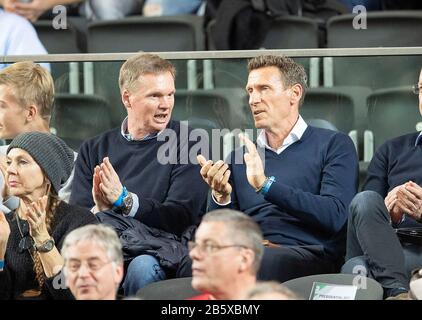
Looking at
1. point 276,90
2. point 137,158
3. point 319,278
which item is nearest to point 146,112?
point 137,158

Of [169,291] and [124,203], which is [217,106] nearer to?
[124,203]

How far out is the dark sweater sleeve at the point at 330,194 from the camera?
5531 mm

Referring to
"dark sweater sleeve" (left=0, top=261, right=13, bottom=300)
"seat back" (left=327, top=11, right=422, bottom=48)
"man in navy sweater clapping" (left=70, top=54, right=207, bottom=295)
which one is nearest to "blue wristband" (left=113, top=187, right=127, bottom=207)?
"man in navy sweater clapping" (left=70, top=54, right=207, bottom=295)

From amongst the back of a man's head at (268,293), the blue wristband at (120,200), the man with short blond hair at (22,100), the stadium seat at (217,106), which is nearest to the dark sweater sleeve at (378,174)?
the stadium seat at (217,106)

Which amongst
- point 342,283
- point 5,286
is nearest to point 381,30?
point 342,283

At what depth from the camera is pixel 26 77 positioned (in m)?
5.97

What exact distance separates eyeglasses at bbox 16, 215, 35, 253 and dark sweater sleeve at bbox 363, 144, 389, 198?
1.45m

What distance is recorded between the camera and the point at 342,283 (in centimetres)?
536

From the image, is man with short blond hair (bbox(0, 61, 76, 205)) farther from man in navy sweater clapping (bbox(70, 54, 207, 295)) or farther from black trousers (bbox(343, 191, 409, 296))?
black trousers (bbox(343, 191, 409, 296))

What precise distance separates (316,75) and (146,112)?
0.88 metres

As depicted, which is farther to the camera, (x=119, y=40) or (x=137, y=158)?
(x=119, y=40)

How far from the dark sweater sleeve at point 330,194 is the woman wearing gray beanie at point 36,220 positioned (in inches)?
31.5

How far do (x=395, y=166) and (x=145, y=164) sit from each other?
107cm
